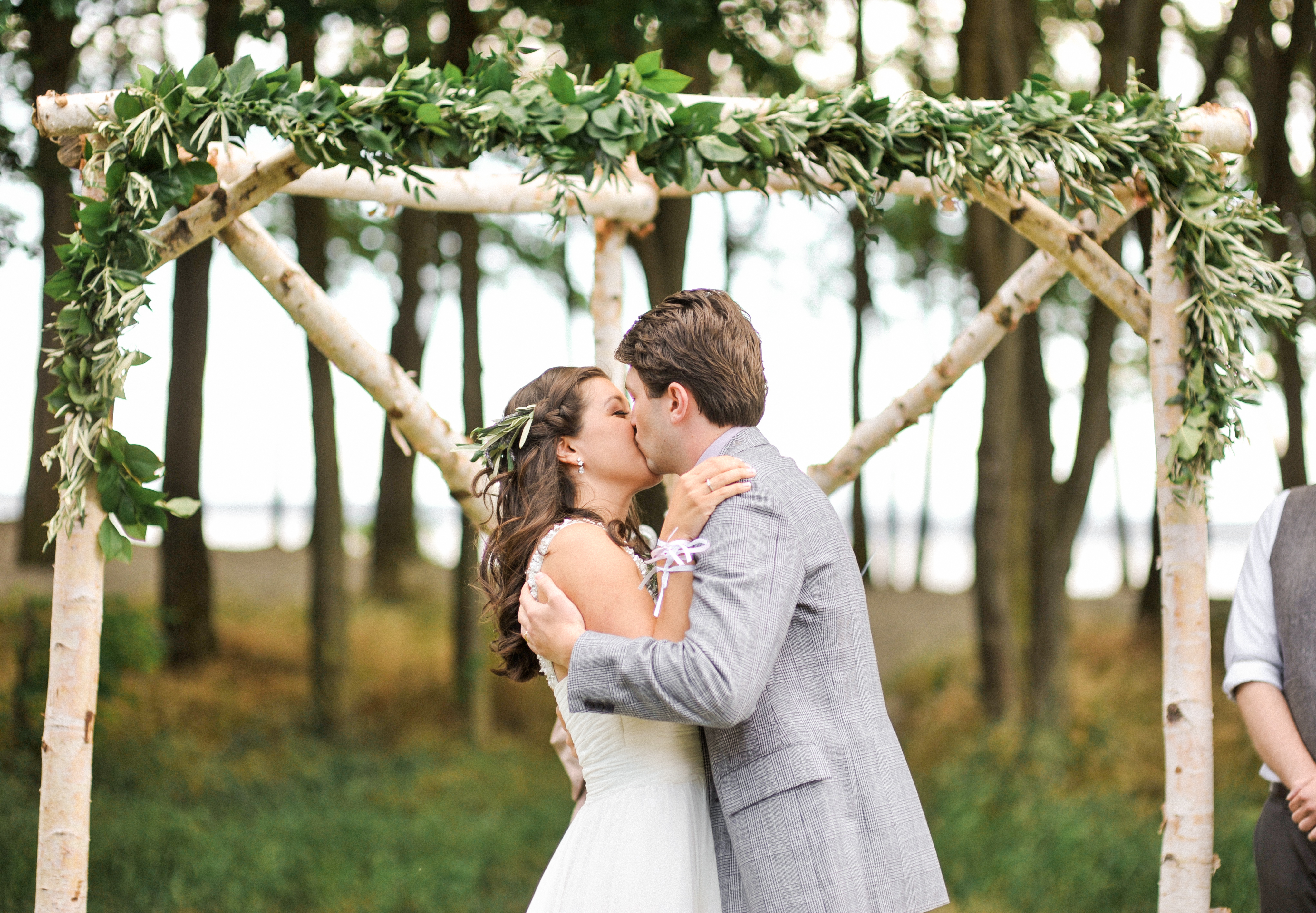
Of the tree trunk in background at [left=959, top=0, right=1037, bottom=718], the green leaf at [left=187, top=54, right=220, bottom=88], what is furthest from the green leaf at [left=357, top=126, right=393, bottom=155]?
the tree trunk in background at [left=959, top=0, right=1037, bottom=718]

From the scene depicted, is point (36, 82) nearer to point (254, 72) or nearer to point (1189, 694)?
point (254, 72)

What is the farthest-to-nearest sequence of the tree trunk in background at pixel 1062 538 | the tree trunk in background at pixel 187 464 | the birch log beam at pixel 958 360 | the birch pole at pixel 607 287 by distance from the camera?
the tree trunk in background at pixel 187 464 → the tree trunk in background at pixel 1062 538 → the birch pole at pixel 607 287 → the birch log beam at pixel 958 360

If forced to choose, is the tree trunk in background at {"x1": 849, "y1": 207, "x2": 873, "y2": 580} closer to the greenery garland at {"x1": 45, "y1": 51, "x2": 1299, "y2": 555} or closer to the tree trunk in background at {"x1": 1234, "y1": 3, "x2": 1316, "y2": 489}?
the tree trunk in background at {"x1": 1234, "y1": 3, "x2": 1316, "y2": 489}

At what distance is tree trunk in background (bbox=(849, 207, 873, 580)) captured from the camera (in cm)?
1101

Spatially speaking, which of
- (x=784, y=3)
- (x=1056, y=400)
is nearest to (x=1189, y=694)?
(x=784, y=3)

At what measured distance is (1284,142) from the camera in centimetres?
712

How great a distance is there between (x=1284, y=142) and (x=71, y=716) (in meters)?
7.50

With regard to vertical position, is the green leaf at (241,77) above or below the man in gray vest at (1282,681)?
above

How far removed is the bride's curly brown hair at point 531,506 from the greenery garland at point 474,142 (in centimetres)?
52

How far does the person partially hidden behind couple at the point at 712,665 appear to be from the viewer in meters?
2.19

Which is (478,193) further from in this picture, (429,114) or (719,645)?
(719,645)

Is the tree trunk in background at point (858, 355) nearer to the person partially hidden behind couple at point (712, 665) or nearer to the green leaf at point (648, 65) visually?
the green leaf at point (648, 65)

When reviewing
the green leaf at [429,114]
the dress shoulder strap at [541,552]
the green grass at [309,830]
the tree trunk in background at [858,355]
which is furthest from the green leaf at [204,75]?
the tree trunk in background at [858,355]

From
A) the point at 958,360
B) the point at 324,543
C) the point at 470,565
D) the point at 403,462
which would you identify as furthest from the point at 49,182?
the point at 958,360
